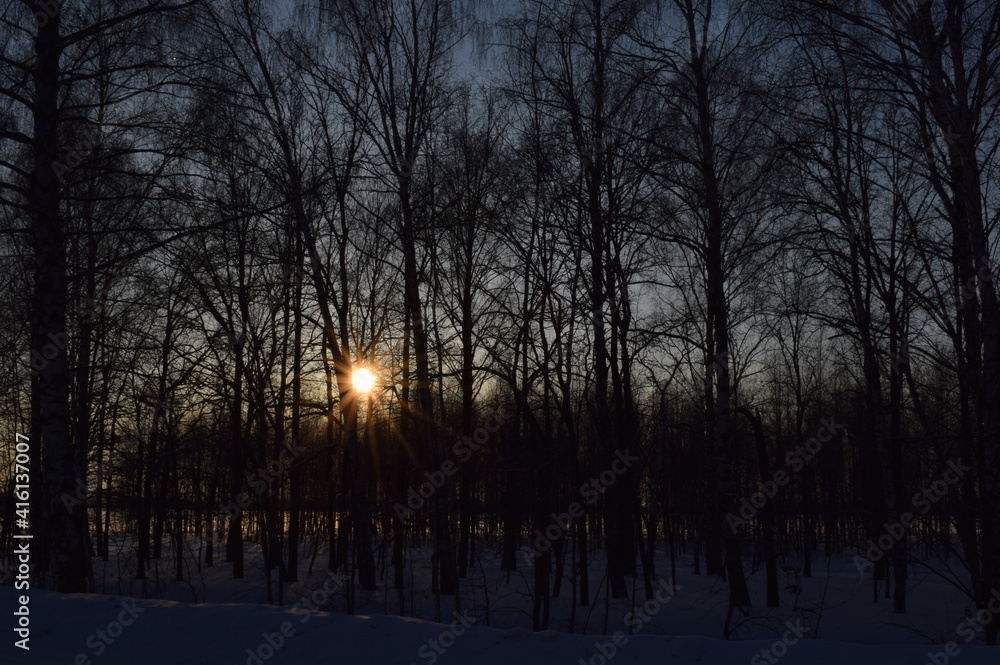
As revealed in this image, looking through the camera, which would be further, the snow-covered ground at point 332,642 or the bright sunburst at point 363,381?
the bright sunburst at point 363,381

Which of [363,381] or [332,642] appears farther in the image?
[363,381]

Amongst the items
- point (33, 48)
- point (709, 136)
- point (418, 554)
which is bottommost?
point (418, 554)

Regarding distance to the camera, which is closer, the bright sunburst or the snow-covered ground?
the snow-covered ground

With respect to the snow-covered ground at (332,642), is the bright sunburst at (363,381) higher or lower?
higher

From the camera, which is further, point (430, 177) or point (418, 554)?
point (418, 554)

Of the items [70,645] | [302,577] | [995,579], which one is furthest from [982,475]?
[302,577]

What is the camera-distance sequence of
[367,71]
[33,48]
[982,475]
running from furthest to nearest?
[367,71] → [33,48] → [982,475]

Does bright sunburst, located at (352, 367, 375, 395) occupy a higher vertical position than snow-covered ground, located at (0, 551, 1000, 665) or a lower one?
higher

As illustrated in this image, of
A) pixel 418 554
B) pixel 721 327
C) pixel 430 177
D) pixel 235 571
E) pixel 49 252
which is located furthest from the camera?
pixel 418 554

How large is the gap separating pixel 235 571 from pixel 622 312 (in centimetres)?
1266

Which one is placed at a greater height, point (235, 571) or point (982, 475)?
point (982, 475)

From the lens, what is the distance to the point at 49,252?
9.25 m

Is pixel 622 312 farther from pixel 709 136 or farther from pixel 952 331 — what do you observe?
pixel 952 331

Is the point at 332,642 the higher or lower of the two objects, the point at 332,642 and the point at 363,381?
the lower
